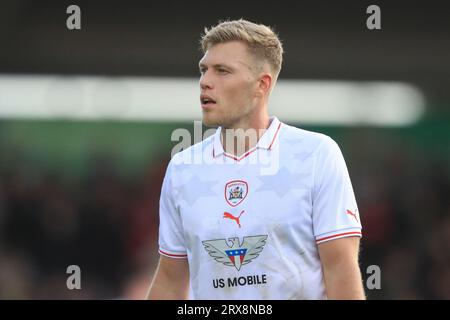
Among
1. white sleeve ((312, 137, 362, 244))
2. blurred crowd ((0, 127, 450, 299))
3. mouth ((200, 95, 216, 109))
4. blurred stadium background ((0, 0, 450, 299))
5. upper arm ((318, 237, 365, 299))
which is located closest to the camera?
upper arm ((318, 237, 365, 299))

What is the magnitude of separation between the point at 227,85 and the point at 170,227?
768mm

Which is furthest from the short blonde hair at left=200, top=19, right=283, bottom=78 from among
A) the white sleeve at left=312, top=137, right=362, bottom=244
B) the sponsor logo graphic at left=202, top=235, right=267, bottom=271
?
the sponsor logo graphic at left=202, top=235, right=267, bottom=271

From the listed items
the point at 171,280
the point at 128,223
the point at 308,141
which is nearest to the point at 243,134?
the point at 308,141

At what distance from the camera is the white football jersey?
4.14 meters

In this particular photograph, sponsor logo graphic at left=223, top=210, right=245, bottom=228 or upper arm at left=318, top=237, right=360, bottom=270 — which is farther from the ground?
sponsor logo graphic at left=223, top=210, right=245, bottom=228

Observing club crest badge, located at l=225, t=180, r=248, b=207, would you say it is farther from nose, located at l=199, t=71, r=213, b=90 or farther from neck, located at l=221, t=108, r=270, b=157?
nose, located at l=199, t=71, r=213, b=90

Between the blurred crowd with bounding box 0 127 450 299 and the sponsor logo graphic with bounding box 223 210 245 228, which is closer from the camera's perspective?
the sponsor logo graphic with bounding box 223 210 245 228

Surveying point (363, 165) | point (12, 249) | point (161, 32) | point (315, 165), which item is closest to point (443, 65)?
point (363, 165)

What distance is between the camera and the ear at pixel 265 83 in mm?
4600

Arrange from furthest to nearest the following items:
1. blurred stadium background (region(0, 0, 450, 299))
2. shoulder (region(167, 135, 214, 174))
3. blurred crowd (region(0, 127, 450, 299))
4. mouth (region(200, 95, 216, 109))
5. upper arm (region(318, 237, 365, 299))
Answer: blurred stadium background (region(0, 0, 450, 299)) → blurred crowd (region(0, 127, 450, 299)) → shoulder (region(167, 135, 214, 174)) → mouth (region(200, 95, 216, 109)) → upper arm (region(318, 237, 365, 299))

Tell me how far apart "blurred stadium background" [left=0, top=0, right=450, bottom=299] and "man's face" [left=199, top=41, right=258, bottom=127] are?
5.53 meters

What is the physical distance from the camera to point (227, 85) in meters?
4.47
